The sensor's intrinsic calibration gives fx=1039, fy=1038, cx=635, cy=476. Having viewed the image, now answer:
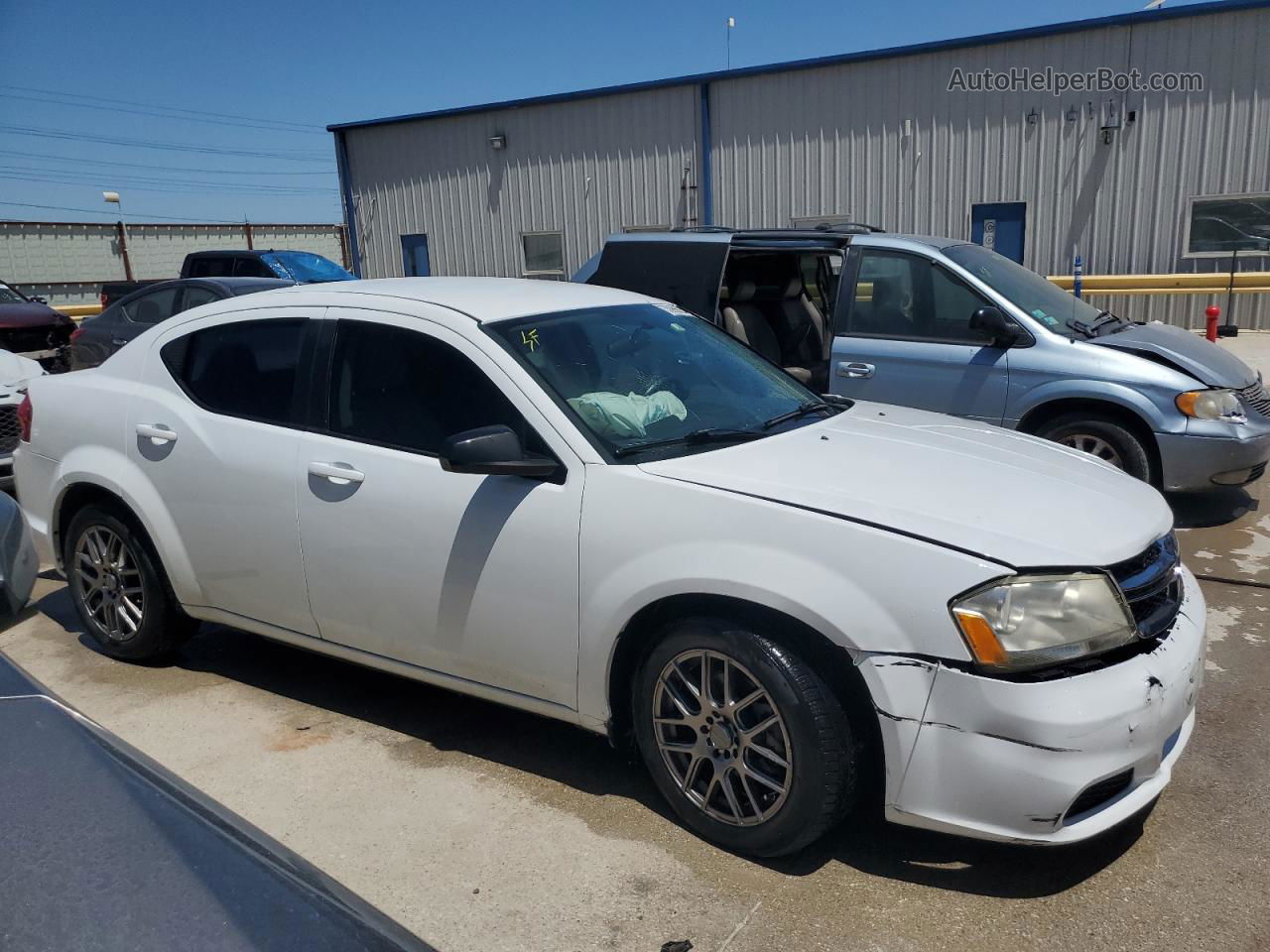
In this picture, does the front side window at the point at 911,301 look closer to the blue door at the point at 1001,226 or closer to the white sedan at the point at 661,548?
the white sedan at the point at 661,548

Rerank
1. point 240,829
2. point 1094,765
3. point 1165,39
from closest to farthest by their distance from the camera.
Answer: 1. point 240,829
2. point 1094,765
3. point 1165,39

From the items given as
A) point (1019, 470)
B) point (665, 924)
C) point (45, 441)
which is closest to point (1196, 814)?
point (1019, 470)

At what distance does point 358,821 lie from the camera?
330cm

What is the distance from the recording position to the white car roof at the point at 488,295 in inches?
147

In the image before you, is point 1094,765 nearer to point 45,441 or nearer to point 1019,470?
point 1019,470

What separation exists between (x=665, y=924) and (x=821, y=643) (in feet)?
2.77

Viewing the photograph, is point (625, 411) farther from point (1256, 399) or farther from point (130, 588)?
point (1256, 399)

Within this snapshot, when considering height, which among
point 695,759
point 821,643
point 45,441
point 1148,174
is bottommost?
point 695,759

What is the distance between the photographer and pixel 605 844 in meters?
3.13

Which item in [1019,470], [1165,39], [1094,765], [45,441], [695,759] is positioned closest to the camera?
[1094,765]

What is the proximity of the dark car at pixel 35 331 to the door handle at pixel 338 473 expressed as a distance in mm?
13553

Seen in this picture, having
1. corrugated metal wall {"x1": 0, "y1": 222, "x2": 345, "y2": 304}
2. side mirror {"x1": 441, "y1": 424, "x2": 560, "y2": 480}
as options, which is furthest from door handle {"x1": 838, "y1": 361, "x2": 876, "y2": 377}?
corrugated metal wall {"x1": 0, "y1": 222, "x2": 345, "y2": 304}

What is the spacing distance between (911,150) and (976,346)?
10.5 m

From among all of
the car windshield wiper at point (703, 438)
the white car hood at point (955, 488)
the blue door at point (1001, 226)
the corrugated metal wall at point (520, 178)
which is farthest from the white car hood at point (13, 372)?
the blue door at point (1001, 226)
